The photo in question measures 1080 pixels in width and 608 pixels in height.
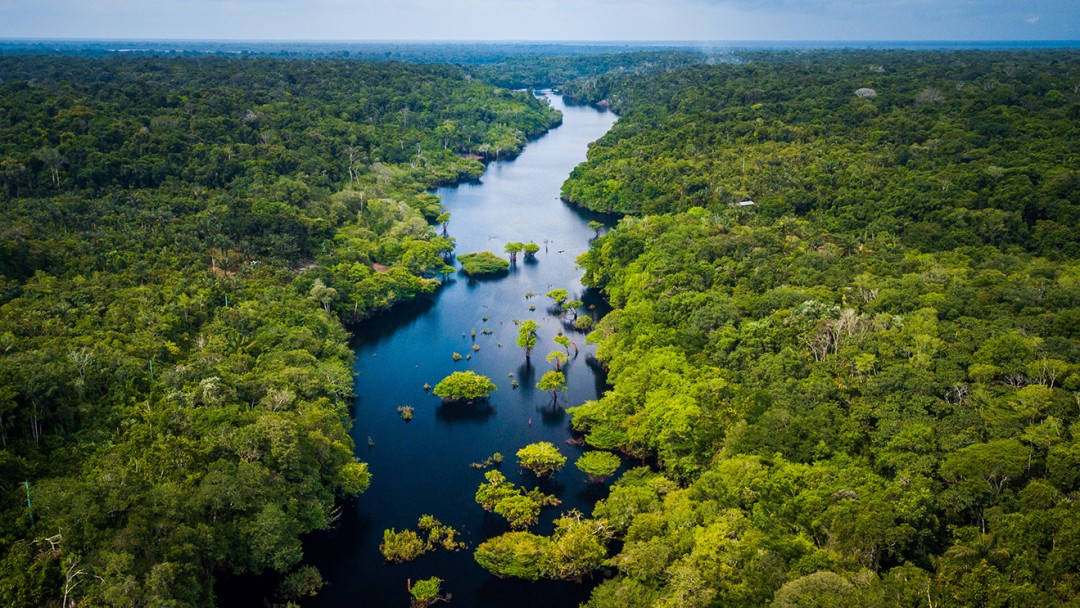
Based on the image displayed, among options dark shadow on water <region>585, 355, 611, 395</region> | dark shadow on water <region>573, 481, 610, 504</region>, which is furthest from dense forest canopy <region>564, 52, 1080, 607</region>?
dark shadow on water <region>573, 481, 610, 504</region>

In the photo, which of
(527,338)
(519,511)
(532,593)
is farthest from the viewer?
(527,338)

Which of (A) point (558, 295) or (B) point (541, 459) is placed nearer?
(B) point (541, 459)

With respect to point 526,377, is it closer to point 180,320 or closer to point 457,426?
point 457,426

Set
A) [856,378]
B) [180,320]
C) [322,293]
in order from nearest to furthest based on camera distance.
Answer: [856,378]
[180,320]
[322,293]

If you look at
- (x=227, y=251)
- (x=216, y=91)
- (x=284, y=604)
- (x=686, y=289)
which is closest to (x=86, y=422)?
(x=284, y=604)

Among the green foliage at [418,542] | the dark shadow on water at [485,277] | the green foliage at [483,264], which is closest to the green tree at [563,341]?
the dark shadow on water at [485,277]

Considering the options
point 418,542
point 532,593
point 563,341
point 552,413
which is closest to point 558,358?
point 563,341

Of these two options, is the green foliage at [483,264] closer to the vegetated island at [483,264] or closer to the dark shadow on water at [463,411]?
the vegetated island at [483,264]
